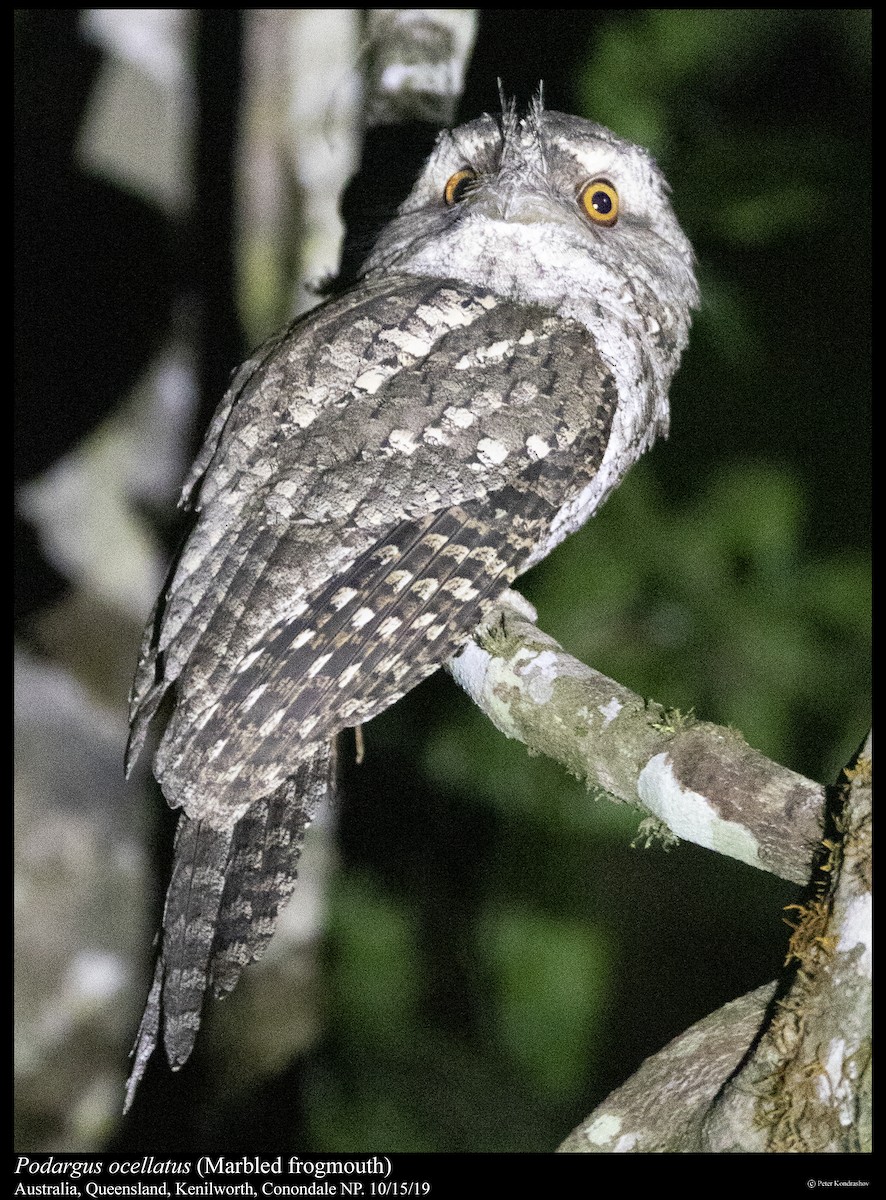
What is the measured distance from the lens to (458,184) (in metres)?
2.54

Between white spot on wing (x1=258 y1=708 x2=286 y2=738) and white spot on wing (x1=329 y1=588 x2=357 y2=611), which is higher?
white spot on wing (x1=329 y1=588 x2=357 y2=611)

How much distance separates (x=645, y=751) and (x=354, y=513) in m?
0.69

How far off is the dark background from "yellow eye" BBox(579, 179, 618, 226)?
83 centimetres

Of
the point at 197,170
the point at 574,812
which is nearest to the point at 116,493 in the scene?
the point at 197,170

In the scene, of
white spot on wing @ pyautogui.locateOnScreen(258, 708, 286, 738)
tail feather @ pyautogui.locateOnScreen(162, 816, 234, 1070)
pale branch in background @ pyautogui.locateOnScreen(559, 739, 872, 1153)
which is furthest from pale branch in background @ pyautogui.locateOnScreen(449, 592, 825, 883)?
tail feather @ pyautogui.locateOnScreen(162, 816, 234, 1070)

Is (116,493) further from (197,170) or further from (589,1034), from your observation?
(589,1034)

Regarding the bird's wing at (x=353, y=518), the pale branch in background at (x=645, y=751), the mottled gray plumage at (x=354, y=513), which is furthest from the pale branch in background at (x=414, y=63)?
the pale branch in background at (x=645, y=751)

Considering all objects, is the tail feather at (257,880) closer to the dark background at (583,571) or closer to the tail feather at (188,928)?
the tail feather at (188,928)

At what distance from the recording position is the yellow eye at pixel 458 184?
8.27 ft

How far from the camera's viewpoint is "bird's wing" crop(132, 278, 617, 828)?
1.84 m

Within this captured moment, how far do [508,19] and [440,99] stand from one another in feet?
2.48

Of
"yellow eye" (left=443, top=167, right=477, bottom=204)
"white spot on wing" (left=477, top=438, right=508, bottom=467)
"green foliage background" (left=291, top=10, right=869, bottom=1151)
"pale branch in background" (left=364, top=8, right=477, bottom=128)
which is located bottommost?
"green foliage background" (left=291, top=10, right=869, bottom=1151)

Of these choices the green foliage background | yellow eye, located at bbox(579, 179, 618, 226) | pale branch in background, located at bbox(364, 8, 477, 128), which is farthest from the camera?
the green foliage background

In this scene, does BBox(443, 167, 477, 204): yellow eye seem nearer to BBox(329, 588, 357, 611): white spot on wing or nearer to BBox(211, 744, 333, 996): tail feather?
BBox(329, 588, 357, 611): white spot on wing
